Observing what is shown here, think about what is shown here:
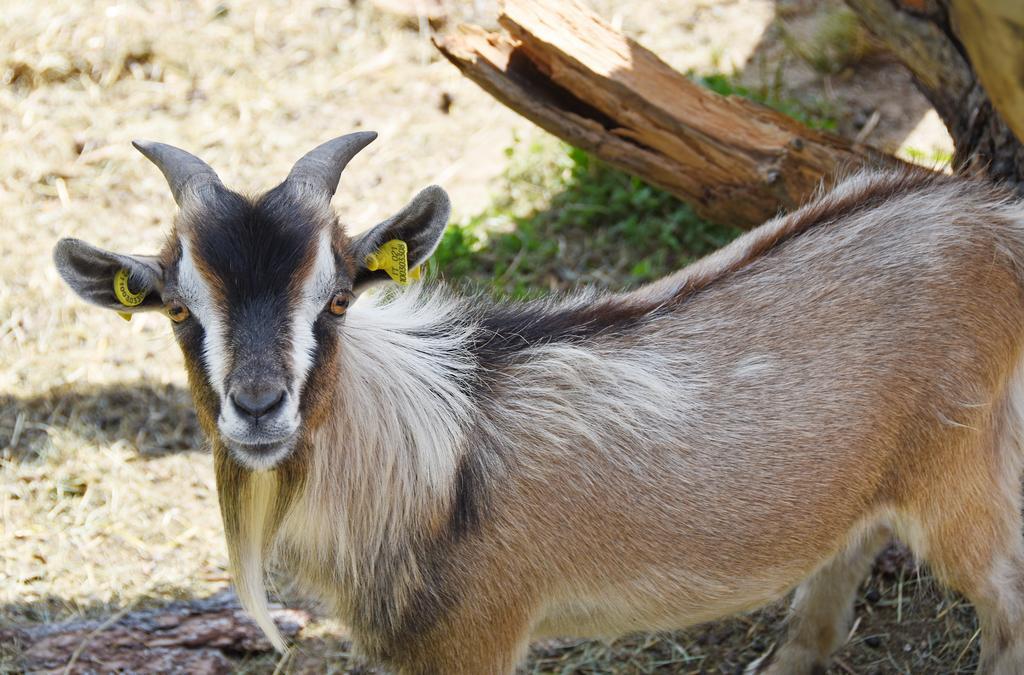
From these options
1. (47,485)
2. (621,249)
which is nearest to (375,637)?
(47,485)

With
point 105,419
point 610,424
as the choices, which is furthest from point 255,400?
point 105,419

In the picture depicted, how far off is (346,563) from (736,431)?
1377mm

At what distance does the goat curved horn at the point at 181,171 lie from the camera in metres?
3.56

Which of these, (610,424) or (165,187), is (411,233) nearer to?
(610,424)

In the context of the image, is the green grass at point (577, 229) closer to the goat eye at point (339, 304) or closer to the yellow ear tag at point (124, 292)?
the goat eye at point (339, 304)

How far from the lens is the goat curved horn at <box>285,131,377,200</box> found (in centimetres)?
361

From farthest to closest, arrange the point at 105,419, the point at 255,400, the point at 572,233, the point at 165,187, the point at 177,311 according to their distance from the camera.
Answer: the point at 165,187, the point at 572,233, the point at 105,419, the point at 177,311, the point at 255,400

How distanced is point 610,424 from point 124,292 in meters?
1.64

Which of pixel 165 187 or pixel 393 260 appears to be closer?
pixel 393 260

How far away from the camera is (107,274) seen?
3.45m

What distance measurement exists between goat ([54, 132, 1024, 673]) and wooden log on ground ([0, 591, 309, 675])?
31.9 inches

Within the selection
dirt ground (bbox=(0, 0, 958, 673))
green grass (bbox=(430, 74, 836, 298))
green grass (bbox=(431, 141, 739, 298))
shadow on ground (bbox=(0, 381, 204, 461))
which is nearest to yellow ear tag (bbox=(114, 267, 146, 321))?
dirt ground (bbox=(0, 0, 958, 673))

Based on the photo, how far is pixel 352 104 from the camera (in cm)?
767

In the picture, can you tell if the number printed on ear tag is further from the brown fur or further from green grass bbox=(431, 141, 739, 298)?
green grass bbox=(431, 141, 739, 298)
